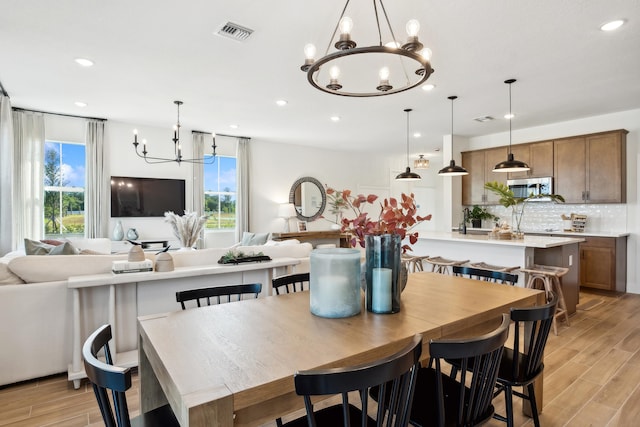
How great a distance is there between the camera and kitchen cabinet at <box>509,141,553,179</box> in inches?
238

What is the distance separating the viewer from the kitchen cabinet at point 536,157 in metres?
6.05

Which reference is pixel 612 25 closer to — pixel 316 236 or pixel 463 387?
pixel 463 387

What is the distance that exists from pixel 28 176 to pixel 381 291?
615cm

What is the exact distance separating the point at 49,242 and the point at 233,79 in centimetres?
343

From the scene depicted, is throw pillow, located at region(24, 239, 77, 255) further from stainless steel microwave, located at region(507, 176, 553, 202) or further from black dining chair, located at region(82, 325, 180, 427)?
stainless steel microwave, located at region(507, 176, 553, 202)

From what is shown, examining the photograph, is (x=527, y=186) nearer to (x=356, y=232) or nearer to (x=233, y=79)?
(x=233, y=79)

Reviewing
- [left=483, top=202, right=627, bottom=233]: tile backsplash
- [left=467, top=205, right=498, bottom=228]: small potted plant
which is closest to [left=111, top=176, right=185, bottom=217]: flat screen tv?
[left=467, top=205, right=498, bottom=228]: small potted plant

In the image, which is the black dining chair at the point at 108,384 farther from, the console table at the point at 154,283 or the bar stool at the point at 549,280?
the bar stool at the point at 549,280

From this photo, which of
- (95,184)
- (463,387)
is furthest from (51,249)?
(463,387)

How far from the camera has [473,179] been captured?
706 centimetres

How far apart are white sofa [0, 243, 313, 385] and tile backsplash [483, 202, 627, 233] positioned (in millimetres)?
6271

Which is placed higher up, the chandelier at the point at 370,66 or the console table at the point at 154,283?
the chandelier at the point at 370,66

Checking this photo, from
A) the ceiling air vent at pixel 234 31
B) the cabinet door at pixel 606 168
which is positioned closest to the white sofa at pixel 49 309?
the ceiling air vent at pixel 234 31

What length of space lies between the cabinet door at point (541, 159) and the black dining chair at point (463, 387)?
5.65 meters
